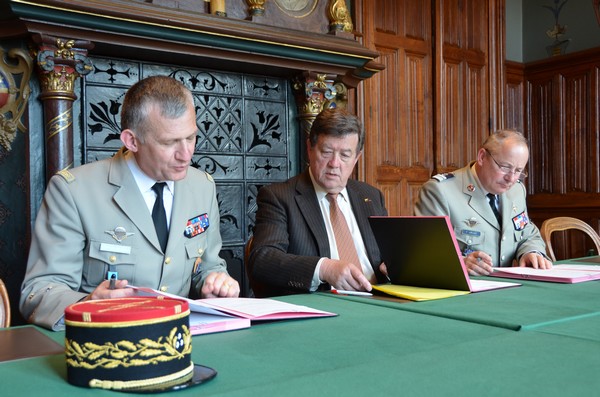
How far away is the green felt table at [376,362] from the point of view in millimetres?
973

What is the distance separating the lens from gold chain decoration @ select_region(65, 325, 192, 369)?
0.98 m

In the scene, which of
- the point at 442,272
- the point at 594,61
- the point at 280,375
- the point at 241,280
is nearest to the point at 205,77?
the point at 241,280

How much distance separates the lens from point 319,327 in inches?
56.8

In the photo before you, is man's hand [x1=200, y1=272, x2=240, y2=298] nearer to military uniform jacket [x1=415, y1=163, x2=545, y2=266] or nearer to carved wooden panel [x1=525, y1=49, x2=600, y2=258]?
military uniform jacket [x1=415, y1=163, x2=545, y2=266]

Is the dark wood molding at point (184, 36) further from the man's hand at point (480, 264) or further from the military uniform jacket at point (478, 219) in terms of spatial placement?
the man's hand at point (480, 264)

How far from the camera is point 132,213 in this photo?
79.4 inches

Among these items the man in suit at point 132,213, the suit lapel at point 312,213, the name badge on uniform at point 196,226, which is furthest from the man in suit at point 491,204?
the man in suit at point 132,213

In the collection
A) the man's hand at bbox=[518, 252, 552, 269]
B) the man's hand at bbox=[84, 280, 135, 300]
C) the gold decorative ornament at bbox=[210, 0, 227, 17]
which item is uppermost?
the gold decorative ornament at bbox=[210, 0, 227, 17]

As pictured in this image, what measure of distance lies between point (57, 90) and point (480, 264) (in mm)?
2420

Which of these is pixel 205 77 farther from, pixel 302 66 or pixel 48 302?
pixel 48 302

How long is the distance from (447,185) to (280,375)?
89.6 inches

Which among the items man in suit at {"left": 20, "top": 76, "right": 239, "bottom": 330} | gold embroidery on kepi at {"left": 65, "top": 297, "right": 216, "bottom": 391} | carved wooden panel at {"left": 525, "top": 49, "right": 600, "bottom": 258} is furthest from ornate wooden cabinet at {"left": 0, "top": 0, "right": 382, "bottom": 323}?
carved wooden panel at {"left": 525, "top": 49, "right": 600, "bottom": 258}

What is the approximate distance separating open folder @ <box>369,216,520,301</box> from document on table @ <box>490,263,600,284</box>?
0.64ft

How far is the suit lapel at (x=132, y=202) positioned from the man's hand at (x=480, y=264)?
4.09 feet
